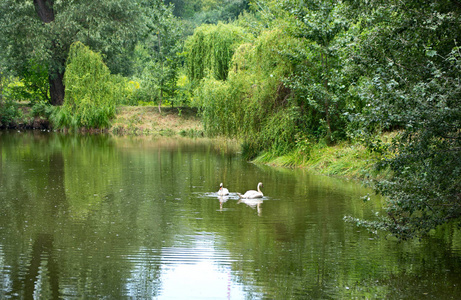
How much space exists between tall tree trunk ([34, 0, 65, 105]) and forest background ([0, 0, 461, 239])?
3.7 inches

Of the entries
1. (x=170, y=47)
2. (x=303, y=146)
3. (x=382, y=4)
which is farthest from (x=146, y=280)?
(x=170, y=47)

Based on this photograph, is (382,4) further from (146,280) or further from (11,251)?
(11,251)

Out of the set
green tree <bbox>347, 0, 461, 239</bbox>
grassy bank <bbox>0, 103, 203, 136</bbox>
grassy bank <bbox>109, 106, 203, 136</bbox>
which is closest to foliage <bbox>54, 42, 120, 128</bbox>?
grassy bank <bbox>0, 103, 203, 136</bbox>

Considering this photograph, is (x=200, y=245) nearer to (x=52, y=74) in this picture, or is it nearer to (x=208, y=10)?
(x=52, y=74)

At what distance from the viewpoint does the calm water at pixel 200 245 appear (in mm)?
6957

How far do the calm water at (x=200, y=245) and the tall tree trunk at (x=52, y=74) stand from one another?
80.8 feet

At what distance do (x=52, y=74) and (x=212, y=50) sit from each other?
40.8 ft

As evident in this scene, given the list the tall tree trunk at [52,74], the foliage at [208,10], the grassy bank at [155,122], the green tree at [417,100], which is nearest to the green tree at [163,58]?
the grassy bank at [155,122]

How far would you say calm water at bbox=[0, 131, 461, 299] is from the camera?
6957mm

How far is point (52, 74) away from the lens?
3916cm

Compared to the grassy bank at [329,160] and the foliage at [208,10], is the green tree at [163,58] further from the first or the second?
the grassy bank at [329,160]

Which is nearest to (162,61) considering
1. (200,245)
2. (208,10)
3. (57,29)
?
(57,29)

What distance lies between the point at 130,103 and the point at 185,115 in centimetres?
652

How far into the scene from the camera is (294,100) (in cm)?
2009
